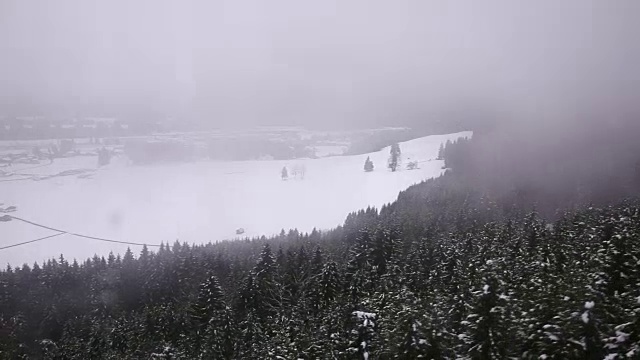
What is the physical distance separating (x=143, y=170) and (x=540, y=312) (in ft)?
684

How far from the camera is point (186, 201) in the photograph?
492ft

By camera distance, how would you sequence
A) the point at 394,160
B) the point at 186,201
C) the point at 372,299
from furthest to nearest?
the point at 394,160
the point at 186,201
the point at 372,299

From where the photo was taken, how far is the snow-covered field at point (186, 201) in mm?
116750

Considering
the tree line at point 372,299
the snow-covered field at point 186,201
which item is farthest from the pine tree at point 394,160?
the tree line at point 372,299

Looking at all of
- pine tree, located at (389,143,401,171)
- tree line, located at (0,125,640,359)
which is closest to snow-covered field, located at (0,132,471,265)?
pine tree, located at (389,143,401,171)

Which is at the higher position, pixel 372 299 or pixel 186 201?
pixel 372 299

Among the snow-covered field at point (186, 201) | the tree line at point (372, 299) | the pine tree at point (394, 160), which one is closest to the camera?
the tree line at point (372, 299)

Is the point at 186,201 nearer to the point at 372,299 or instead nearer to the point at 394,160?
the point at 394,160

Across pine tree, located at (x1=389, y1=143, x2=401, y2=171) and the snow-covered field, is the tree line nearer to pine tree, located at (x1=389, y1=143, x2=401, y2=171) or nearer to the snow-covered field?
the snow-covered field

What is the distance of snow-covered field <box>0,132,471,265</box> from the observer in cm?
11675

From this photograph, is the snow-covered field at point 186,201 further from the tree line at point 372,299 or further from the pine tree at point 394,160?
the tree line at point 372,299

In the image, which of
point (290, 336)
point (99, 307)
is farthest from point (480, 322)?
point (99, 307)

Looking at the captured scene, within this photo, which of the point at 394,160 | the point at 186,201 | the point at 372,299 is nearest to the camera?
the point at 372,299

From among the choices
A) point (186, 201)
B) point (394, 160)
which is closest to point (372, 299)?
point (186, 201)
